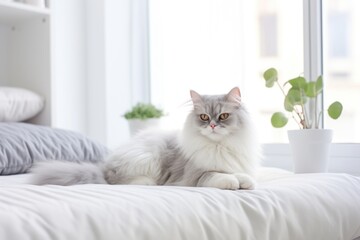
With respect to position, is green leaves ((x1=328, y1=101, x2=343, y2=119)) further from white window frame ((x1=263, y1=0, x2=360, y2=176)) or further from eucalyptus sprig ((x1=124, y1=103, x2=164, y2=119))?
eucalyptus sprig ((x1=124, y1=103, x2=164, y2=119))

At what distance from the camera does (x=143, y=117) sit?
215 cm

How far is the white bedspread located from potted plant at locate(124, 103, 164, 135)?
1.13 m

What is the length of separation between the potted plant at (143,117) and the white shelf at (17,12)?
0.60 meters

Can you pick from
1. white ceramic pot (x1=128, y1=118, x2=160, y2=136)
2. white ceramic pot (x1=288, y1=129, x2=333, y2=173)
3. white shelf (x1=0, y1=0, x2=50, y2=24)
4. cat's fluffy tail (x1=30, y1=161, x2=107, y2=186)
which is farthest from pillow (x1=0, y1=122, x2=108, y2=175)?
white ceramic pot (x1=288, y1=129, x2=333, y2=173)

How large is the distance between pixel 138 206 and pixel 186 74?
175 cm

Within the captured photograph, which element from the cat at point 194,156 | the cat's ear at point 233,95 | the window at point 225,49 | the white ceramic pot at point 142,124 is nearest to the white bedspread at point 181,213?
the cat at point 194,156

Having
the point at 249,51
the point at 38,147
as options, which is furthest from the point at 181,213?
the point at 249,51

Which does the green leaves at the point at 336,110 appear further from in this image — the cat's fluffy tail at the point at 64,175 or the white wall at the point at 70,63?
the white wall at the point at 70,63

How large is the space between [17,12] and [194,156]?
44.6 inches

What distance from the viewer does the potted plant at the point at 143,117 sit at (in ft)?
7.08

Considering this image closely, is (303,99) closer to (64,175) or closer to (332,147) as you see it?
(332,147)

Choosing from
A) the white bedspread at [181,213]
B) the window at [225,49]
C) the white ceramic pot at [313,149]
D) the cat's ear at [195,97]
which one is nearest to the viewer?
the white bedspread at [181,213]

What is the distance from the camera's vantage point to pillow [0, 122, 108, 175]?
146 cm

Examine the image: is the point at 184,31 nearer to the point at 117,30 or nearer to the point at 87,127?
the point at 117,30
